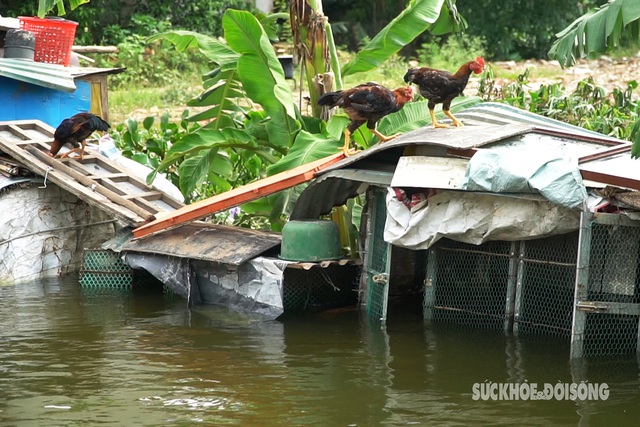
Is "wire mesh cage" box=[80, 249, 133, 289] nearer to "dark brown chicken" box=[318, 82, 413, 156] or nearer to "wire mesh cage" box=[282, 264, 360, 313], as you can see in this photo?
"wire mesh cage" box=[282, 264, 360, 313]

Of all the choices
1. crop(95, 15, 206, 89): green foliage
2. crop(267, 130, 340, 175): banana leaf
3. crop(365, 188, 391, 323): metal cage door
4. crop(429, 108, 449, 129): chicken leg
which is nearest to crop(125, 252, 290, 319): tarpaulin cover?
crop(365, 188, 391, 323): metal cage door

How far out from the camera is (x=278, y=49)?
74.7ft

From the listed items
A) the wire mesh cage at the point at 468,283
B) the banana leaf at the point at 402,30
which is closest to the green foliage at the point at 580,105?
the banana leaf at the point at 402,30

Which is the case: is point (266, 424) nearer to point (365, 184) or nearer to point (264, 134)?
point (365, 184)

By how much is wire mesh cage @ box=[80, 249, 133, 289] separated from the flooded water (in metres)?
0.93

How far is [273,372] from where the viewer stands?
869 centimetres

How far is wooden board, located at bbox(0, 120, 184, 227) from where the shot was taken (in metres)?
11.7

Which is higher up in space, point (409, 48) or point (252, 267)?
point (409, 48)

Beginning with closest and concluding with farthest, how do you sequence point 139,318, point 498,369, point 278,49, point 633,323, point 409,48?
1. point 498,369
2. point 633,323
3. point 139,318
4. point 278,49
5. point 409,48

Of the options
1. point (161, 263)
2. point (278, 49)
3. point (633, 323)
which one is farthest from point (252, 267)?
point (278, 49)

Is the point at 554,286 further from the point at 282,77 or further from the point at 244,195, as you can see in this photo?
the point at 282,77

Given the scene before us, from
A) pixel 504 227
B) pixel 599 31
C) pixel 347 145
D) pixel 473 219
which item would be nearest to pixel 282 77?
pixel 347 145

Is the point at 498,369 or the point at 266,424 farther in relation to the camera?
the point at 498,369

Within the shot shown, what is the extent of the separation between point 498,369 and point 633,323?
1.54 m
